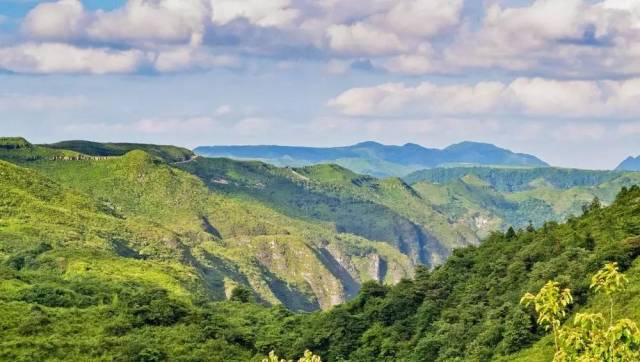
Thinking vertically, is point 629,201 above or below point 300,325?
above

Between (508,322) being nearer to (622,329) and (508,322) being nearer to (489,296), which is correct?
(489,296)

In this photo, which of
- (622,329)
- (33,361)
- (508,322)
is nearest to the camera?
(622,329)

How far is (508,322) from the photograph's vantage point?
8775cm

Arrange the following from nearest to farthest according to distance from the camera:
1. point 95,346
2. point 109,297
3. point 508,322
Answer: point 508,322
point 95,346
point 109,297

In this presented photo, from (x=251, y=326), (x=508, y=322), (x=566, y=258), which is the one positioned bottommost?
(x=251, y=326)

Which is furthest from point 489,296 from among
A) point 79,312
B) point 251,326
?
point 79,312

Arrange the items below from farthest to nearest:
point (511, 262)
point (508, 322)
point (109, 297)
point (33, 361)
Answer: point (109, 297) < point (511, 262) < point (33, 361) < point (508, 322)

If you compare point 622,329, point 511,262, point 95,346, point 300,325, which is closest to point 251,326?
point 300,325

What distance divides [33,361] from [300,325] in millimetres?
47753

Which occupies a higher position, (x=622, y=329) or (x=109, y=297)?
(x=622, y=329)

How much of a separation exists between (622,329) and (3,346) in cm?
8705

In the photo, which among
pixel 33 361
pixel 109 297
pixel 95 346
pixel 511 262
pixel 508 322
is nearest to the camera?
pixel 508 322

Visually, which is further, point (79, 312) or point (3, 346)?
point (79, 312)

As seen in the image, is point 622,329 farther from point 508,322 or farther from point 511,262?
point 511,262
